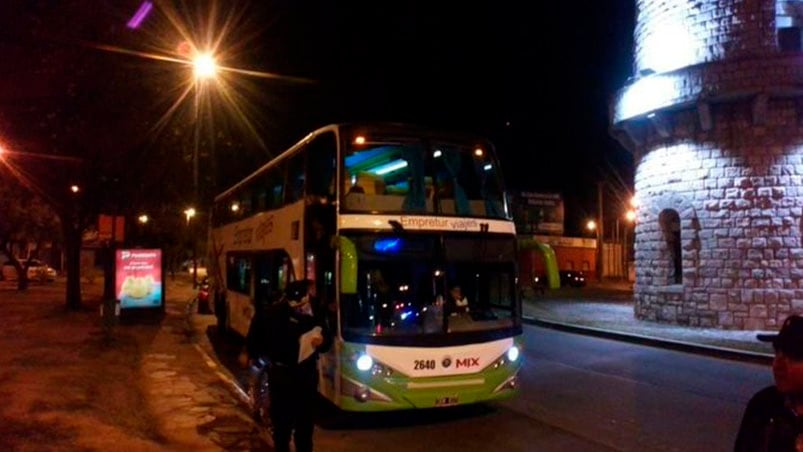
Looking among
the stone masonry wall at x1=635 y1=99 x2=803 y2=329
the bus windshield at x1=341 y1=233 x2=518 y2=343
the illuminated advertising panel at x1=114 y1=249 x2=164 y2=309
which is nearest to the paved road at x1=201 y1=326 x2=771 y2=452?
the bus windshield at x1=341 y1=233 x2=518 y2=343

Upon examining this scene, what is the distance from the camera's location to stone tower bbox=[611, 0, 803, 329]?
19844mm

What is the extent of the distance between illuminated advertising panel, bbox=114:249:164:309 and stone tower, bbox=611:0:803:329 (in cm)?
1527

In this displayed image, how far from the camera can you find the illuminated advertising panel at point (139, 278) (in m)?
21.0

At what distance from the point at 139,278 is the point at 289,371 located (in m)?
16.4

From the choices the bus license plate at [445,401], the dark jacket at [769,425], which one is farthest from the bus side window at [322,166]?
the dark jacket at [769,425]

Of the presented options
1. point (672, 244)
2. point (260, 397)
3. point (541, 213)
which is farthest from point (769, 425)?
point (541, 213)

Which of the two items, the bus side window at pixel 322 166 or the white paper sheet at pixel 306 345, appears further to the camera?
the bus side window at pixel 322 166

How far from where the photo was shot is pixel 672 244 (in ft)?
75.2

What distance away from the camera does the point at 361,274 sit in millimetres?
8984

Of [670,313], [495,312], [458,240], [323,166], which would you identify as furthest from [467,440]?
[670,313]

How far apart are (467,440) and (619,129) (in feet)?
58.7

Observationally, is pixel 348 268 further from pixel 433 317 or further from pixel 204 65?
pixel 204 65

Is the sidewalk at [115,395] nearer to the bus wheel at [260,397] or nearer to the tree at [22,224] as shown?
the bus wheel at [260,397]

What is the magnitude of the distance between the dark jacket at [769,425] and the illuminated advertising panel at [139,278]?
20411 millimetres
